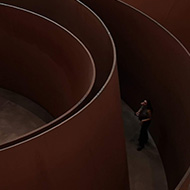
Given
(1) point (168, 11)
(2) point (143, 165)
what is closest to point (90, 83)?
(2) point (143, 165)

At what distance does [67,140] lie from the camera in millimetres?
3980

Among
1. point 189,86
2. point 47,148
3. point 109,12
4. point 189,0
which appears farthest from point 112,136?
point 189,0

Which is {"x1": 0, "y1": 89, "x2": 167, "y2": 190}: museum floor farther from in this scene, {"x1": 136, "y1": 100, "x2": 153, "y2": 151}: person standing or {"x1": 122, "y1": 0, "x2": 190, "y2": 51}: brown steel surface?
{"x1": 122, "y1": 0, "x2": 190, "y2": 51}: brown steel surface

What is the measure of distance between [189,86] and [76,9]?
8.00 feet

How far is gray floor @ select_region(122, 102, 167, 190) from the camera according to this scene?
6016 millimetres

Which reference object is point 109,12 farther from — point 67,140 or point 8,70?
point 67,140

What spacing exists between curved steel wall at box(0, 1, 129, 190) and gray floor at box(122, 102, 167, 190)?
2.68ft

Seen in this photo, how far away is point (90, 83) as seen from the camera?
16.3 feet

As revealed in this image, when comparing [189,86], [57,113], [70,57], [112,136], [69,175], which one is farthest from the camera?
[57,113]

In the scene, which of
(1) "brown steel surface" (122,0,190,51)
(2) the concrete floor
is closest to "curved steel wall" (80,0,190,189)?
(1) "brown steel surface" (122,0,190,51)

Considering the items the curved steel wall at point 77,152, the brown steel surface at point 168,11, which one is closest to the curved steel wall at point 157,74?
the brown steel surface at point 168,11

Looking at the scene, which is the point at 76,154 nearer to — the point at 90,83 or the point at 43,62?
the point at 90,83

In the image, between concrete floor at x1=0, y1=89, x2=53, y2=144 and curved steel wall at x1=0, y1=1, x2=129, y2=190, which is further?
concrete floor at x1=0, y1=89, x2=53, y2=144

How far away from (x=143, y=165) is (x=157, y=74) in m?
1.56
